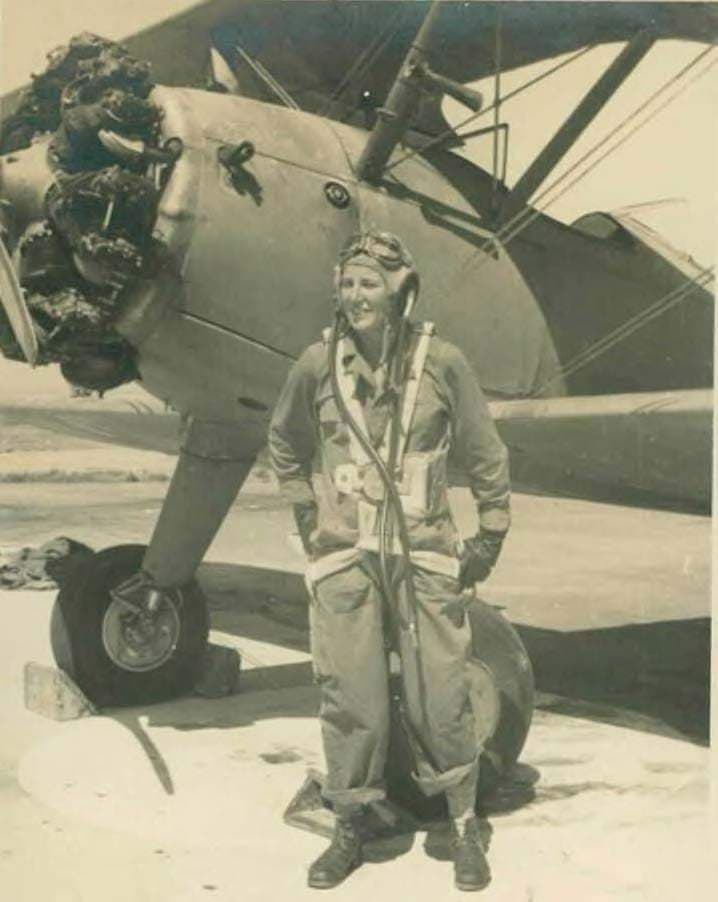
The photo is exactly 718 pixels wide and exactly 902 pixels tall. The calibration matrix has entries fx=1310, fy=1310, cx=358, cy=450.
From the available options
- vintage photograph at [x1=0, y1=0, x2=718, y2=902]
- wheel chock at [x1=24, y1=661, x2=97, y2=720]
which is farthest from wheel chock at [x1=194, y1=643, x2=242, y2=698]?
wheel chock at [x1=24, y1=661, x2=97, y2=720]

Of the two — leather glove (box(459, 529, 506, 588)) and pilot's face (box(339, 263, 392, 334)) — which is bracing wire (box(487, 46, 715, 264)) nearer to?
pilot's face (box(339, 263, 392, 334))

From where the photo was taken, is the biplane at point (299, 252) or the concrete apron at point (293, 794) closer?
the concrete apron at point (293, 794)

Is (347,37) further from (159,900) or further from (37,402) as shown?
(37,402)

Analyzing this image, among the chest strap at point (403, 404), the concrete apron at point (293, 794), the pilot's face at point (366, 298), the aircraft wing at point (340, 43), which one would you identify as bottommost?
the concrete apron at point (293, 794)

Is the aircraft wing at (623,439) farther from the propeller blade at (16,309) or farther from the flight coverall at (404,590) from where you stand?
the propeller blade at (16,309)

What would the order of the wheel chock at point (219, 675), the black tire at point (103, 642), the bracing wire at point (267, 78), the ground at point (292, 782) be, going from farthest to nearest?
the wheel chock at point (219, 675), the black tire at point (103, 642), the bracing wire at point (267, 78), the ground at point (292, 782)

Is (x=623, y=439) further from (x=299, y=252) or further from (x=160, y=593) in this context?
(x=160, y=593)

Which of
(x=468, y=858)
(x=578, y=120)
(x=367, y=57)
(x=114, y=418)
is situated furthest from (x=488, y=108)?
(x=114, y=418)

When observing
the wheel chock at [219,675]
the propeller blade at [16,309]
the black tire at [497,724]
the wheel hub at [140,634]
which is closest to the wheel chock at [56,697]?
the wheel hub at [140,634]

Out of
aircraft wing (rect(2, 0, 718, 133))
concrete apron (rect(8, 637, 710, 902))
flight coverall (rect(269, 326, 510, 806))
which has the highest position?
aircraft wing (rect(2, 0, 718, 133))
